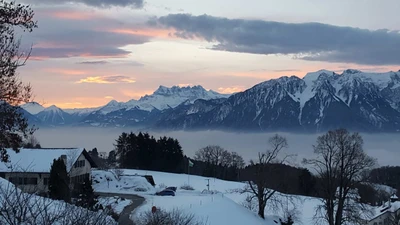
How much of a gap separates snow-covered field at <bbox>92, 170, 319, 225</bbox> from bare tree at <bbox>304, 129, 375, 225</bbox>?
7.56 metres

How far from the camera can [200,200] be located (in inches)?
1820

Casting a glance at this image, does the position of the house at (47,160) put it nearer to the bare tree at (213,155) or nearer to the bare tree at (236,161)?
the bare tree at (213,155)

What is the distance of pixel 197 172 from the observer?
128m

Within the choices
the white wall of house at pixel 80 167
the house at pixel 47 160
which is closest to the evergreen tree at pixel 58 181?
the house at pixel 47 160

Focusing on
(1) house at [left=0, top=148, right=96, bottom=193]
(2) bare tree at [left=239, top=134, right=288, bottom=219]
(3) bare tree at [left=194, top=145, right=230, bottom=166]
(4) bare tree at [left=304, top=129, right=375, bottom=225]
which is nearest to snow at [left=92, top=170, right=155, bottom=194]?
(1) house at [left=0, top=148, right=96, bottom=193]

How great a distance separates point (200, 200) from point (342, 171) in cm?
1274

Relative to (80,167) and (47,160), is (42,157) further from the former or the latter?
(80,167)

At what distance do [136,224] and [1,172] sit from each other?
28.4 m

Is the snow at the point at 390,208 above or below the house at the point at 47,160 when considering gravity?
below

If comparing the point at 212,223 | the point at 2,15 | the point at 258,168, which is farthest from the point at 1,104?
the point at 258,168

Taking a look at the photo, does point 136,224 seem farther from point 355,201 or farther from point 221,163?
point 221,163

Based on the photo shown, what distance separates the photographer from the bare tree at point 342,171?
1571 inches

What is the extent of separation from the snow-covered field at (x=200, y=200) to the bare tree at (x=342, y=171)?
7560 millimetres

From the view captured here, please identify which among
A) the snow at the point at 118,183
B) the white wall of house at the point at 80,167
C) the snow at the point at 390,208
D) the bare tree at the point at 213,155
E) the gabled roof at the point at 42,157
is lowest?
the snow at the point at 390,208
